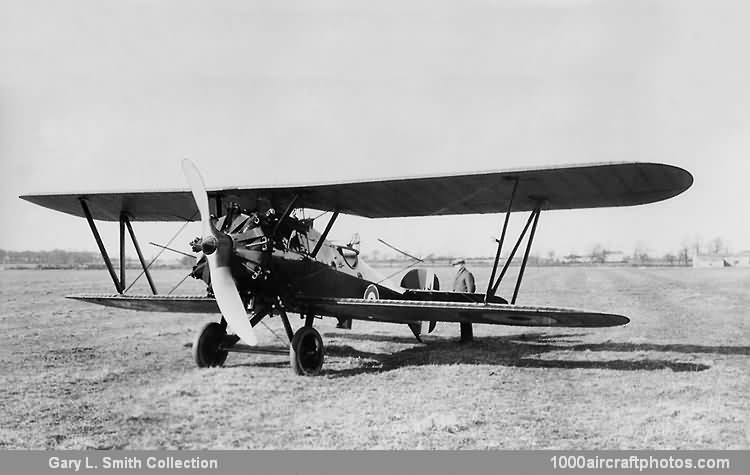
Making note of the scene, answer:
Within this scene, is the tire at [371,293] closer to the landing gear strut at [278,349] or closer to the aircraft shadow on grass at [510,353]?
the aircraft shadow on grass at [510,353]

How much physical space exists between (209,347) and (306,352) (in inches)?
60.3

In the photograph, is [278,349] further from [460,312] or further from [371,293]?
[460,312]

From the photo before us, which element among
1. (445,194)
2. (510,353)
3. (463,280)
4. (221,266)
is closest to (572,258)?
(463,280)

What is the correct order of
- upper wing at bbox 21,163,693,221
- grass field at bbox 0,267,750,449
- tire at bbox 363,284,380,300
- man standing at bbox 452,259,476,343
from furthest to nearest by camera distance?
man standing at bbox 452,259,476,343
tire at bbox 363,284,380,300
upper wing at bbox 21,163,693,221
grass field at bbox 0,267,750,449

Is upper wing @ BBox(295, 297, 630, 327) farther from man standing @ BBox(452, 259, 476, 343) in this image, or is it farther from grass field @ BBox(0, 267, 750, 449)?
man standing @ BBox(452, 259, 476, 343)

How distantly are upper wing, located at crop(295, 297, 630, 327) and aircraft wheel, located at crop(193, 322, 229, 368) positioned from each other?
1284 millimetres

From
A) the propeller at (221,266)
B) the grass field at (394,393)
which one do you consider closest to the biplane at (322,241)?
the propeller at (221,266)

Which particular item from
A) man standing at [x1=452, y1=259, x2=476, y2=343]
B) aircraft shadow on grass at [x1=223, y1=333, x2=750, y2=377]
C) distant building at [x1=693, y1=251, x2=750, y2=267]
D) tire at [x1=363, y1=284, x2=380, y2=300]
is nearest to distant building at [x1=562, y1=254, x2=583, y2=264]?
distant building at [x1=693, y1=251, x2=750, y2=267]

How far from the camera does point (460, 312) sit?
7414 millimetres

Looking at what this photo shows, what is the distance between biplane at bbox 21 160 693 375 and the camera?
6.87 meters
